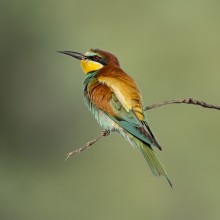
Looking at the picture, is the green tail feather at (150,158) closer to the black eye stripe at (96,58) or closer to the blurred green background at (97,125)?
the black eye stripe at (96,58)

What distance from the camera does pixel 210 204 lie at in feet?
25.3

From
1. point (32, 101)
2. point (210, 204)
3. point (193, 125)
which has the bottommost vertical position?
point (210, 204)

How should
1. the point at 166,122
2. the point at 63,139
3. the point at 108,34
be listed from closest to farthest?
the point at 166,122 → the point at 108,34 → the point at 63,139

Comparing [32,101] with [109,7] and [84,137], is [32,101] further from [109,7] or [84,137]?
[109,7]

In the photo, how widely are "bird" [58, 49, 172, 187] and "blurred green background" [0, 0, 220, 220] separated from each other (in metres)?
4.51

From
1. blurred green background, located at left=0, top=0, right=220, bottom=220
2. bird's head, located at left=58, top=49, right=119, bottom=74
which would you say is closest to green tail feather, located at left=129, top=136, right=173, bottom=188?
bird's head, located at left=58, top=49, right=119, bottom=74

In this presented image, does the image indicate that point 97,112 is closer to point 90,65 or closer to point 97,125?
point 90,65

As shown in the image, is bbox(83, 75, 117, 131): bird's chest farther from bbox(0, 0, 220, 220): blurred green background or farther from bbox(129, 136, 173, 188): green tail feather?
bbox(0, 0, 220, 220): blurred green background

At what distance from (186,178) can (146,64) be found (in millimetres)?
1139

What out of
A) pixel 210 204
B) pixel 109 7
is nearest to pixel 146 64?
pixel 210 204

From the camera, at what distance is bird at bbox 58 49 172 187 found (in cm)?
173

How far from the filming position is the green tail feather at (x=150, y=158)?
159 cm

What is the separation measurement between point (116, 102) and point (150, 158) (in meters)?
0.19

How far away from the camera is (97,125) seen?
8016 mm
